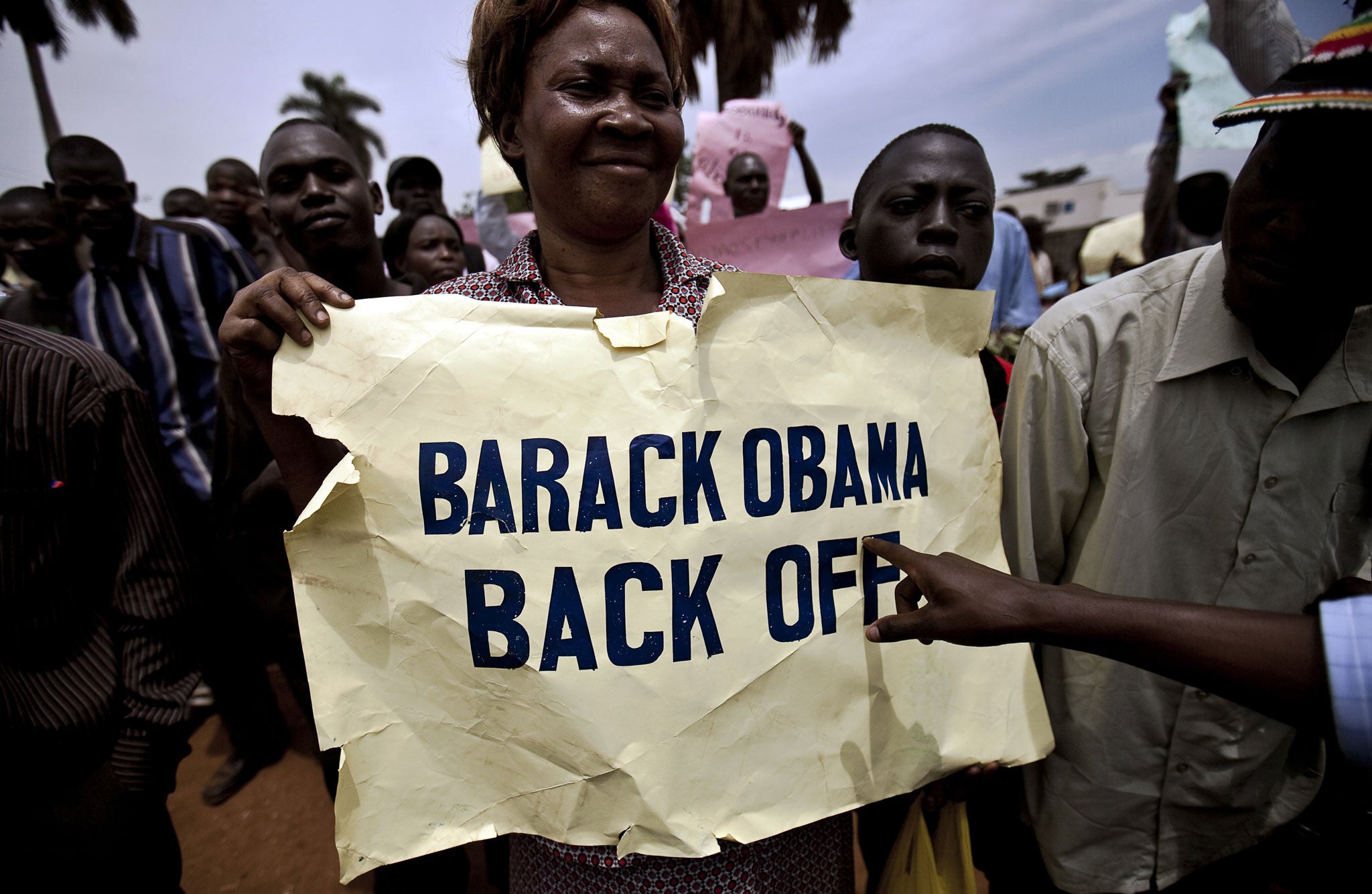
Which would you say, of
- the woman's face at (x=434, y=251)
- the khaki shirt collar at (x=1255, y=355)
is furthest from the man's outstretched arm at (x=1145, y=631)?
the woman's face at (x=434, y=251)

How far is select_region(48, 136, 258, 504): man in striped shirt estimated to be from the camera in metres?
2.81

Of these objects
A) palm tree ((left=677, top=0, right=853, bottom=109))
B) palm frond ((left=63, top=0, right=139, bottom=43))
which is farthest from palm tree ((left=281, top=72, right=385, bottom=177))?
palm tree ((left=677, top=0, right=853, bottom=109))

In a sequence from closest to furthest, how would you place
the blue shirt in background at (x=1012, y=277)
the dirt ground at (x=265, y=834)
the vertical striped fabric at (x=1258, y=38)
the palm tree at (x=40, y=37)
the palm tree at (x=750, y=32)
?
the vertical striped fabric at (x=1258, y=38)
the dirt ground at (x=265, y=834)
the blue shirt in background at (x=1012, y=277)
the palm tree at (x=750, y=32)
the palm tree at (x=40, y=37)

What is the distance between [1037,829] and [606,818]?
3.54 ft

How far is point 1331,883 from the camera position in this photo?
1.72 meters

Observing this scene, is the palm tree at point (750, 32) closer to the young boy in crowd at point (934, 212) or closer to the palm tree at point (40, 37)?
the young boy in crowd at point (934, 212)

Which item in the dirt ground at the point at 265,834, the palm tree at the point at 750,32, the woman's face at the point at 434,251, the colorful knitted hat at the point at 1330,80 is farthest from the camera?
the palm tree at the point at 750,32

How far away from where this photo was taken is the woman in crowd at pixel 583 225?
3.46 ft

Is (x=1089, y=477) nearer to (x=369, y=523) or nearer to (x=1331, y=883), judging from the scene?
Answer: (x=369, y=523)

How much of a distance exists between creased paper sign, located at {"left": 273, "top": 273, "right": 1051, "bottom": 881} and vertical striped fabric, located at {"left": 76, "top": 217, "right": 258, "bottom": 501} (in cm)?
247

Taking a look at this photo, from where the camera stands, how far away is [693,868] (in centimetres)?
107

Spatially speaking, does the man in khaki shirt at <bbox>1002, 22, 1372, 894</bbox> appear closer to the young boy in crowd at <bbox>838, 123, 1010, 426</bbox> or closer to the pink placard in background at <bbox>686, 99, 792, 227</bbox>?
the young boy in crowd at <bbox>838, 123, 1010, 426</bbox>

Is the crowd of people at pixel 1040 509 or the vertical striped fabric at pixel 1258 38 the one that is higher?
the vertical striped fabric at pixel 1258 38

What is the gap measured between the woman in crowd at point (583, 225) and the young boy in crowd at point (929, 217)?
0.64m
